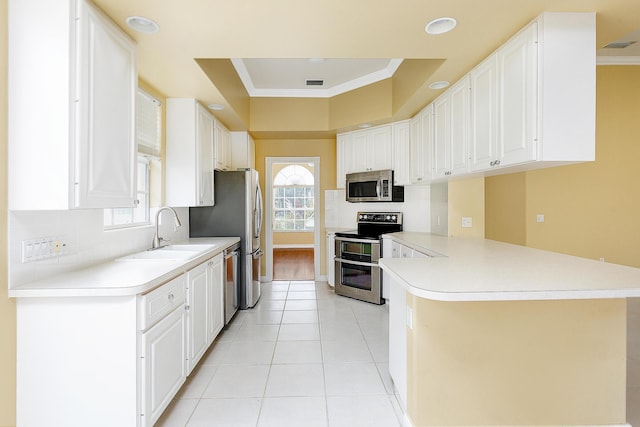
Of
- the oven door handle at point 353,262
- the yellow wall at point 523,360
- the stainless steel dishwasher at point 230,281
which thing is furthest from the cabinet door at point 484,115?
the stainless steel dishwasher at point 230,281

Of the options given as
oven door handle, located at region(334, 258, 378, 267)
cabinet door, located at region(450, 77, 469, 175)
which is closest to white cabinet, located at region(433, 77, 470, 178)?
cabinet door, located at region(450, 77, 469, 175)

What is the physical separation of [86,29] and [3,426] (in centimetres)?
193

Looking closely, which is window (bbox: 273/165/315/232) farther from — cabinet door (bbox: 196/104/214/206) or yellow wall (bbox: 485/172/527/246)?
cabinet door (bbox: 196/104/214/206)

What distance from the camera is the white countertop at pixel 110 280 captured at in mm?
1544

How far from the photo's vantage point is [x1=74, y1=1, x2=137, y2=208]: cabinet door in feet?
5.27

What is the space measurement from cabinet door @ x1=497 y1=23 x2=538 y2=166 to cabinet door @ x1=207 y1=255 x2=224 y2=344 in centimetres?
245

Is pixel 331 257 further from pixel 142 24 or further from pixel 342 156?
pixel 142 24

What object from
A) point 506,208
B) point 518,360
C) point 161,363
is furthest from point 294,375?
point 506,208

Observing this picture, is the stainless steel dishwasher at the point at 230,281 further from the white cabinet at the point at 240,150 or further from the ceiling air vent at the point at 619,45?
the ceiling air vent at the point at 619,45

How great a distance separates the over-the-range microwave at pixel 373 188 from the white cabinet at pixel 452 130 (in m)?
1.03

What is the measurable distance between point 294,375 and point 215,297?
102 centimetres

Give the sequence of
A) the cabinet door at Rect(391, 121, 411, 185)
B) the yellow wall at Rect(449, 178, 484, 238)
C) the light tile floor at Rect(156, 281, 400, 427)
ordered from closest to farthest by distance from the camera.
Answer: the light tile floor at Rect(156, 281, 400, 427) → the yellow wall at Rect(449, 178, 484, 238) → the cabinet door at Rect(391, 121, 411, 185)

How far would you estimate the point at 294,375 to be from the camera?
2.45 meters

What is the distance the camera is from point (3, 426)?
1.49m
